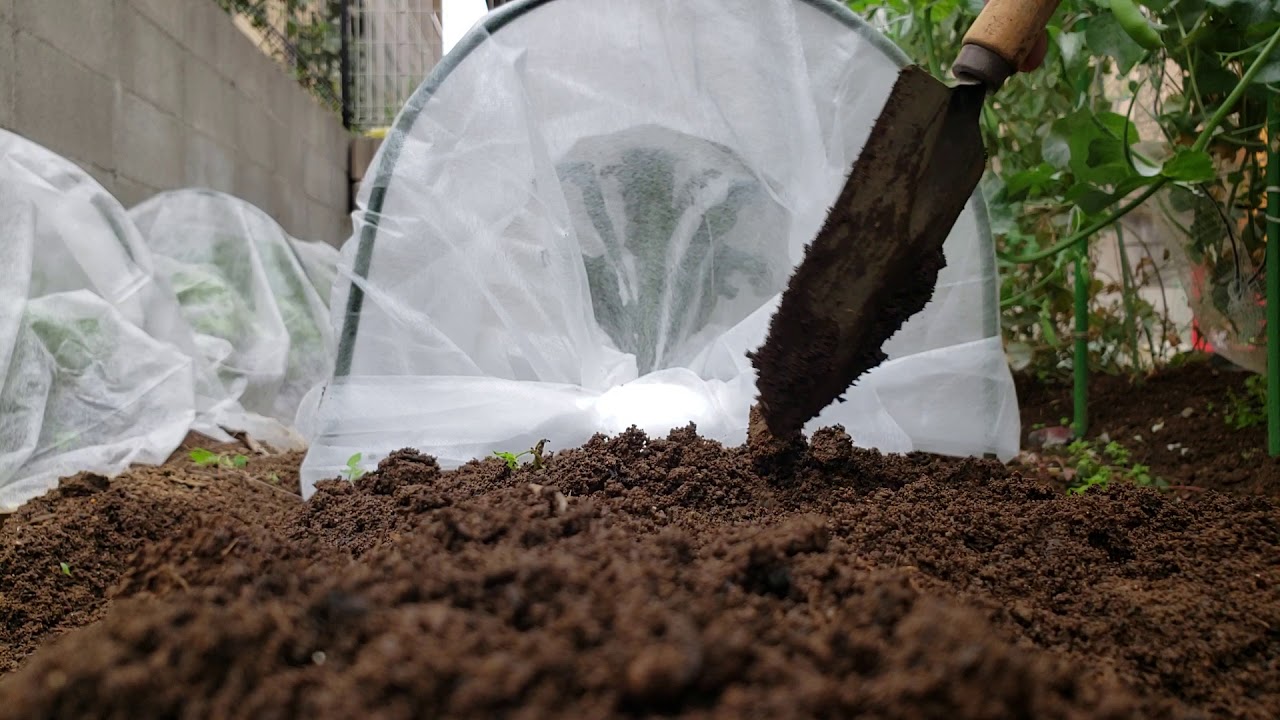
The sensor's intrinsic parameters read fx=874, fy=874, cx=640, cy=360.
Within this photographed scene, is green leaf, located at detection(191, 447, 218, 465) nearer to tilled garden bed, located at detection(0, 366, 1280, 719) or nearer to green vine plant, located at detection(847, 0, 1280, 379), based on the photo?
tilled garden bed, located at detection(0, 366, 1280, 719)

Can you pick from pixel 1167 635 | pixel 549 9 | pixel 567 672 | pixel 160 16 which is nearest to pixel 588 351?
pixel 549 9

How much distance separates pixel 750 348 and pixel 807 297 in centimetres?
36

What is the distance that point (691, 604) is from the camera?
1.93 feet

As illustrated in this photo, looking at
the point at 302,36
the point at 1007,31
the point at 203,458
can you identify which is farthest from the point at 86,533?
the point at 302,36

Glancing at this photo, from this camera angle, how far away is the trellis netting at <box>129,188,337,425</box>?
275 centimetres

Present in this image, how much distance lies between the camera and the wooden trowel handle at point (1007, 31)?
1.19 meters

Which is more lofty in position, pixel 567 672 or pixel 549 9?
pixel 549 9

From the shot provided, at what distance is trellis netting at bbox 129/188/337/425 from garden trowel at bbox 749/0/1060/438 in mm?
2008

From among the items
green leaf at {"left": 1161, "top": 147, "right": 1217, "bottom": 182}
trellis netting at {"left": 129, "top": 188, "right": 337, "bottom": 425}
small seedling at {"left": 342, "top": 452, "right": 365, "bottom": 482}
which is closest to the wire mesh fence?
trellis netting at {"left": 129, "top": 188, "right": 337, "bottom": 425}

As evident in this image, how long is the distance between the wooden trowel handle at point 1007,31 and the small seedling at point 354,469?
3.64 ft

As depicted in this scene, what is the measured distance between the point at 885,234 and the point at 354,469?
3.02 feet

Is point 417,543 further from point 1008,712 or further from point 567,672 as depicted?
point 1008,712

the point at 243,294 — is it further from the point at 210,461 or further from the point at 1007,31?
the point at 1007,31

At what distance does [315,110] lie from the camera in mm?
4902
